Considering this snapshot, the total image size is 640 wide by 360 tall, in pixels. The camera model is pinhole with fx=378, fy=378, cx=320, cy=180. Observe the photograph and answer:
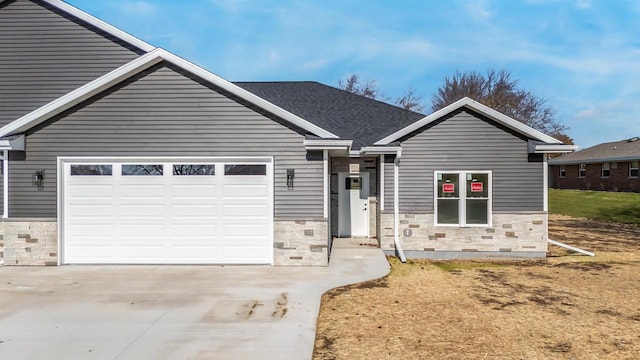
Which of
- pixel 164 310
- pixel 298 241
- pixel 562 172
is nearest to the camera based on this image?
pixel 164 310

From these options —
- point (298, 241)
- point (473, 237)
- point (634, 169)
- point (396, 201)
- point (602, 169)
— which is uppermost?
point (602, 169)

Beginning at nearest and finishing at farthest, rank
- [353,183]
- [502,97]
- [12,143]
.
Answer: [12,143]
[353,183]
[502,97]

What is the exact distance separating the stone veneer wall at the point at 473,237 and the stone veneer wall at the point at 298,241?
97.8 inches

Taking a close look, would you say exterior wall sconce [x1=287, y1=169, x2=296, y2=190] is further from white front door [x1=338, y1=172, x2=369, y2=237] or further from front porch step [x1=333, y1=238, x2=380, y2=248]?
white front door [x1=338, y1=172, x2=369, y2=237]

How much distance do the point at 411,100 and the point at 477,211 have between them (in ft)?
86.6

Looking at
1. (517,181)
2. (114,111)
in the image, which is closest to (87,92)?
(114,111)

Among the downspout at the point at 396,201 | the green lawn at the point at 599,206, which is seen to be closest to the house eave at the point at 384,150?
the downspout at the point at 396,201

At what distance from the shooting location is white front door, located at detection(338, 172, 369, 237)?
40.1 ft

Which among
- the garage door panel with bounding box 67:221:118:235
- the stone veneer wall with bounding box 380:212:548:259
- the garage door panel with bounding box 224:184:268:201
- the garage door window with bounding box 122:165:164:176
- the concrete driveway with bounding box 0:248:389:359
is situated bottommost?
the concrete driveway with bounding box 0:248:389:359

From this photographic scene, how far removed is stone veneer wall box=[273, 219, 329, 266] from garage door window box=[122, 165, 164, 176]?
2.87 metres

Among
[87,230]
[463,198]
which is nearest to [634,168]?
[463,198]

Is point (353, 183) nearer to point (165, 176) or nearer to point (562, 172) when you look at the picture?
point (165, 176)

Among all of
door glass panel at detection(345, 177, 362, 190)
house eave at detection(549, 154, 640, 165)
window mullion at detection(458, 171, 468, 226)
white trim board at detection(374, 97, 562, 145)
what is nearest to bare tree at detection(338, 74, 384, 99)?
house eave at detection(549, 154, 640, 165)

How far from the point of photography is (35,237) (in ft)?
27.6
